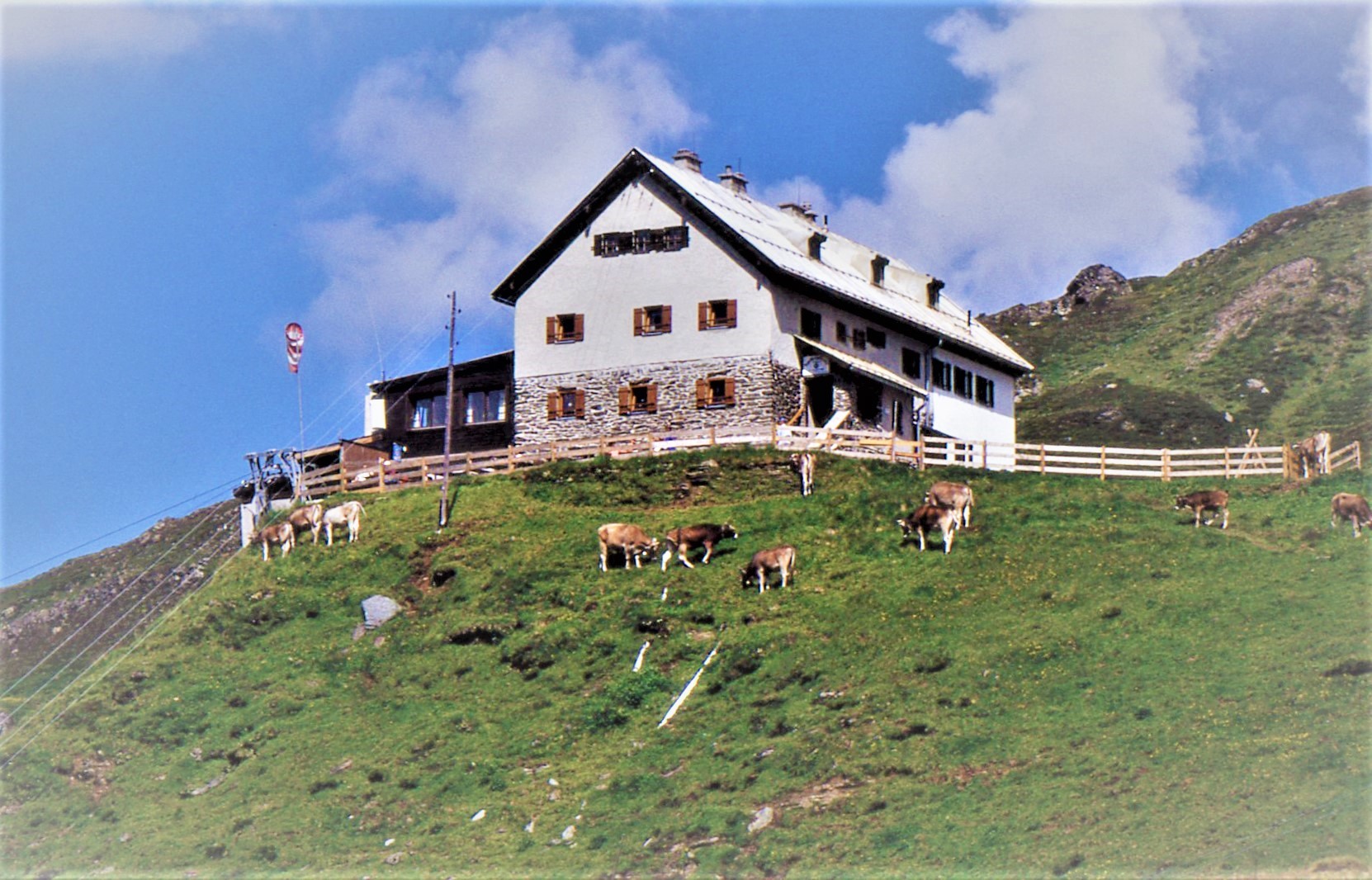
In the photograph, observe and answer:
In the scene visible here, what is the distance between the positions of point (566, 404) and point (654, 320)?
4300 millimetres

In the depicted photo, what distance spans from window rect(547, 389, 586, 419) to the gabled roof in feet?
14.2

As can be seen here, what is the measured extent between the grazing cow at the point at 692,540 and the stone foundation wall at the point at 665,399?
9599 millimetres

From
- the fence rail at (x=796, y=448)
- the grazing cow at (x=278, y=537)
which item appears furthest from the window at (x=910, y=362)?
the grazing cow at (x=278, y=537)

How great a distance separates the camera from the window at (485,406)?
71562 millimetres

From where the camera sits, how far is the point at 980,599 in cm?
5041

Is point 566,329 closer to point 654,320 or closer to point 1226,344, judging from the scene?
point 654,320

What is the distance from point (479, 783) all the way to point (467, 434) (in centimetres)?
2757

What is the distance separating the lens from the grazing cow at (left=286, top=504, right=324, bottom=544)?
62281mm

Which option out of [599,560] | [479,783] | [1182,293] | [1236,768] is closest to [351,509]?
[599,560]

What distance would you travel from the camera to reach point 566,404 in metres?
68.3

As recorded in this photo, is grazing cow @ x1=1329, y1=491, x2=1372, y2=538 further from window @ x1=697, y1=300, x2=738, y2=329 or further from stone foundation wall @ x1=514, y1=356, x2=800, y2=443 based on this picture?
window @ x1=697, y1=300, x2=738, y2=329

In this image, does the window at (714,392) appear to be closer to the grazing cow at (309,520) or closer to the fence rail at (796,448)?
the fence rail at (796,448)

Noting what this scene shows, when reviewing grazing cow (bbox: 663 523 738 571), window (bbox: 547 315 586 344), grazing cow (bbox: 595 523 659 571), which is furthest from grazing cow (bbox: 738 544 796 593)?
window (bbox: 547 315 586 344)

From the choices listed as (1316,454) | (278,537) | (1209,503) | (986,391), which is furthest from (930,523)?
(986,391)
